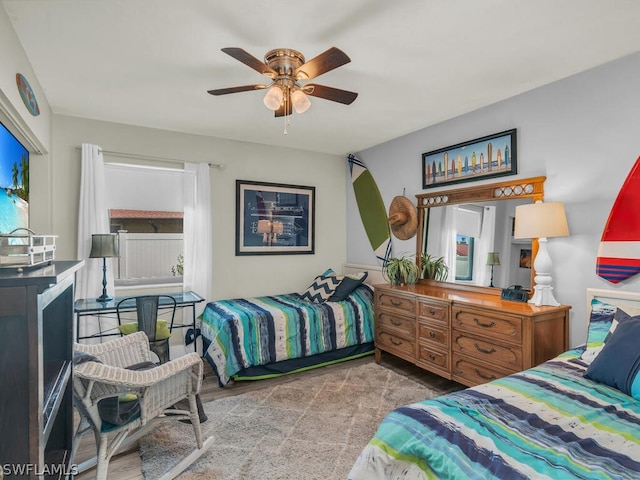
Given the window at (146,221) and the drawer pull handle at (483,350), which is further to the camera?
the window at (146,221)

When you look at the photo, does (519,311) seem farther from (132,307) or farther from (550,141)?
(132,307)

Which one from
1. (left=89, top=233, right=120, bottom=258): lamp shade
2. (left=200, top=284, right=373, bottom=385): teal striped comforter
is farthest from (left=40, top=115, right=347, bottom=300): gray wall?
(left=200, top=284, right=373, bottom=385): teal striped comforter

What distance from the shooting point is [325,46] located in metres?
2.14

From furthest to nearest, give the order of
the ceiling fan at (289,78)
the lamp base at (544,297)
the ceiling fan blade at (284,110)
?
the lamp base at (544,297) → the ceiling fan blade at (284,110) → the ceiling fan at (289,78)

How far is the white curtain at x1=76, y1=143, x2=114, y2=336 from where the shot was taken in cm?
332

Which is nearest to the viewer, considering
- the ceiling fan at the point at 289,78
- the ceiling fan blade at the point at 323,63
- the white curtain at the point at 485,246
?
the ceiling fan blade at the point at 323,63

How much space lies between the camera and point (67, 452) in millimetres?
1668

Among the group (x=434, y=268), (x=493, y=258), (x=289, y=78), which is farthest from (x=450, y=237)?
(x=289, y=78)

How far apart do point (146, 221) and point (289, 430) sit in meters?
2.66

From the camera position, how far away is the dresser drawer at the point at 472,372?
2.49 m

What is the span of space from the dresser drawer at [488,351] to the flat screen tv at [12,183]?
3.10 meters

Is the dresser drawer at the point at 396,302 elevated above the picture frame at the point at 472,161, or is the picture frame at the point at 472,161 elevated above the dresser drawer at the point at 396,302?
the picture frame at the point at 472,161

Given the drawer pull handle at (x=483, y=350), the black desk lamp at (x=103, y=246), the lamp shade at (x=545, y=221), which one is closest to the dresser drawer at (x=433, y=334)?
Result: the drawer pull handle at (x=483, y=350)

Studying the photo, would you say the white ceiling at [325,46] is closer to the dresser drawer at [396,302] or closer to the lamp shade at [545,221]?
the lamp shade at [545,221]
